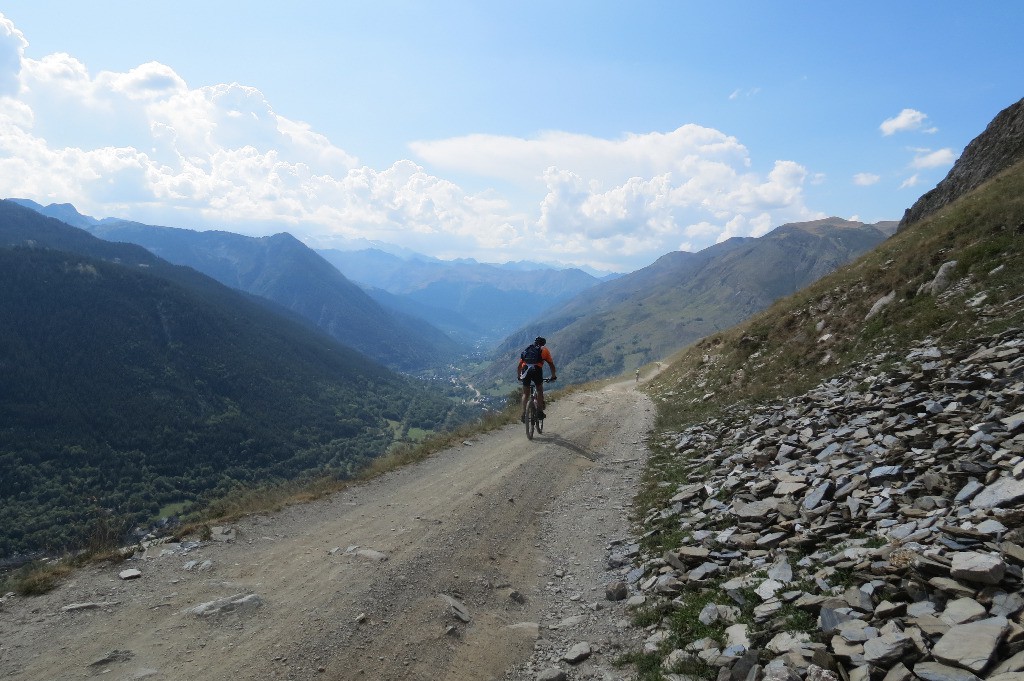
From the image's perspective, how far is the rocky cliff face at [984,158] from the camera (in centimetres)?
3522

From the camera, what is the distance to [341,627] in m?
7.04

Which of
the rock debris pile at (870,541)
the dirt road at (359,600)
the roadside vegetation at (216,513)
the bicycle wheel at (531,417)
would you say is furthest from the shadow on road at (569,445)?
the rock debris pile at (870,541)

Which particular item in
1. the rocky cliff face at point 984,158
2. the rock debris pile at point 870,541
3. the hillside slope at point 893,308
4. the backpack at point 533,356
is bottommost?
the rock debris pile at point 870,541

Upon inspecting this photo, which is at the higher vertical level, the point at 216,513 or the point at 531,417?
the point at 531,417

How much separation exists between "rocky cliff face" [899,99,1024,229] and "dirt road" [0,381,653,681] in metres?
41.7

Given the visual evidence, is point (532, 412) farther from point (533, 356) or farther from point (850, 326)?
point (850, 326)

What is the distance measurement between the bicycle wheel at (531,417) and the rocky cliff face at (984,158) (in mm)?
35827

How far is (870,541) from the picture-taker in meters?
6.51

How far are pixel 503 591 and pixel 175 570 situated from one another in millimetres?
5969

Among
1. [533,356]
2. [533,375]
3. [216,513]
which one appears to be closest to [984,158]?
[533,356]

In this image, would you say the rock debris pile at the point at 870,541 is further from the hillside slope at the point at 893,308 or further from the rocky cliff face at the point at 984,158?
the rocky cliff face at the point at 984,158

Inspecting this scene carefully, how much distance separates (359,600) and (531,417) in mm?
12723

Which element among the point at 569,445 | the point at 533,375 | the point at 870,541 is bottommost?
the point at 569,445

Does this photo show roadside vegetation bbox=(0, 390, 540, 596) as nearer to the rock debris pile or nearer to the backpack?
the backpack
